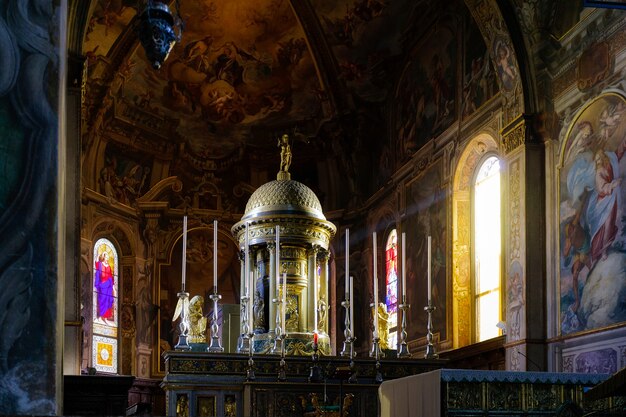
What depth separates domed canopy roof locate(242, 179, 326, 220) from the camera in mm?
15258

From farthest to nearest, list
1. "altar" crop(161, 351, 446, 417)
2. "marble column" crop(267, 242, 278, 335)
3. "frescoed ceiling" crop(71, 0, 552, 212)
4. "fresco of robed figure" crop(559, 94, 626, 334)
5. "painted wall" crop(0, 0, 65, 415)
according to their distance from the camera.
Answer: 1. "frescoed ceiling" crop(71, 0, 552, 212)
2. "marble column" crop(267, 242, 278, 335)
3. "fresco of robed figure" crop(559, 94, 626, 334)
4. "altar" crop(161, 351, 446, 417)
5. "painted wall" crop(0, 0, 65, 415)

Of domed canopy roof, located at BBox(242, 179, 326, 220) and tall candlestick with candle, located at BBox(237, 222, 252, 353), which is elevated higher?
domed canopy roof, located at BBox(242, 179, 326, 220)

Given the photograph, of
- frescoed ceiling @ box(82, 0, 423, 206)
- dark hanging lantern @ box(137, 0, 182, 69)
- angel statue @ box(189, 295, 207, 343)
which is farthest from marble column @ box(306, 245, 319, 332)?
dark hanging lantern @ box(137, 0, 182, 69)

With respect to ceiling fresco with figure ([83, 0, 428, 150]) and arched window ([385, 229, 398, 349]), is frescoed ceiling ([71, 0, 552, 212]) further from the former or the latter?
arched window ([385, 229, 398, 349])

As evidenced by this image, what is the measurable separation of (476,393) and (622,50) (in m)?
5.80

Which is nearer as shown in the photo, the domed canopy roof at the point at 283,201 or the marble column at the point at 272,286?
the marble column at the point at 272,286

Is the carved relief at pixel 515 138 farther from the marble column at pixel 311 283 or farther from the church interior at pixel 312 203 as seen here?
the marble column at pixel 311 283

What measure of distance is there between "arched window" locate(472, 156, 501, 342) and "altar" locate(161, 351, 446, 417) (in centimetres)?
441

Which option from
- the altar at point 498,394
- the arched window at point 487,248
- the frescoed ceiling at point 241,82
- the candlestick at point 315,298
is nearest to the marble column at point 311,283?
the candlestick at point 315,298

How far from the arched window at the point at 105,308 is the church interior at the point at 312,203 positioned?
0.23 ft

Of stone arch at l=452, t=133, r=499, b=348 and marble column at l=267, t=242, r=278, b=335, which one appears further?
stone arch at l=452, t=133, r=499, b=348

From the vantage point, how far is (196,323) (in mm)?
13891

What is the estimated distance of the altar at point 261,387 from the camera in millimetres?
12078

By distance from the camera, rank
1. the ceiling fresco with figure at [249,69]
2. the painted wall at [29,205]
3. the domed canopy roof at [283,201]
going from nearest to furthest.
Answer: the painted wall at [29,205], the domed canopy roof at [283,201], the ceiling fresco with figure at [249,69]
